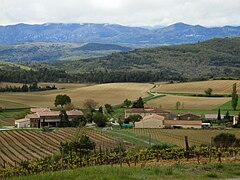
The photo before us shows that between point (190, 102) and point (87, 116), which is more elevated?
point (190, 102)

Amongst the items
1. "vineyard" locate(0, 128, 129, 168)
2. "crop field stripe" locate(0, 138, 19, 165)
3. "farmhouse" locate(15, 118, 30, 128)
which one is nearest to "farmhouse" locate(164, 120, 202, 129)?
"vineyard" locate(0, 128, 129, 168)

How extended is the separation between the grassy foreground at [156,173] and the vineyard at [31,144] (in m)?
21.3

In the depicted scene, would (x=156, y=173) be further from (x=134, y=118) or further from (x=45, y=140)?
(x=134, y=118)

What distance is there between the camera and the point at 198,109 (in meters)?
86.8

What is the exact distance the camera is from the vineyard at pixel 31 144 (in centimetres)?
3769

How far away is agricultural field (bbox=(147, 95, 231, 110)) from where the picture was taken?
292 ft

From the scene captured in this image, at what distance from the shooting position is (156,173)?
14242mm

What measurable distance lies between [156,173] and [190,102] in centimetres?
8075

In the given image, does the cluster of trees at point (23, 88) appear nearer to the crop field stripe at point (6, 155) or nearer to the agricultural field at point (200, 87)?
the agricultural field at point (200, 87)

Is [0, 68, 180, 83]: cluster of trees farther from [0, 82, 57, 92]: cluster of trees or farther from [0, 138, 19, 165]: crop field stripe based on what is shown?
[0, 138, 19, 165]: crop field stripe

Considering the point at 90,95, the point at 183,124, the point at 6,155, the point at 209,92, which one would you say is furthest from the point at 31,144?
the point at 209,92

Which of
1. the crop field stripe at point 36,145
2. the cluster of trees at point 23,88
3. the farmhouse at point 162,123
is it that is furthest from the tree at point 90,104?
the cluster of trees at point 23,88

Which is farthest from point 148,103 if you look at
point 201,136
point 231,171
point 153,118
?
point 231,171

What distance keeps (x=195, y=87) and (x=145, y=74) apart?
46.5 meters
